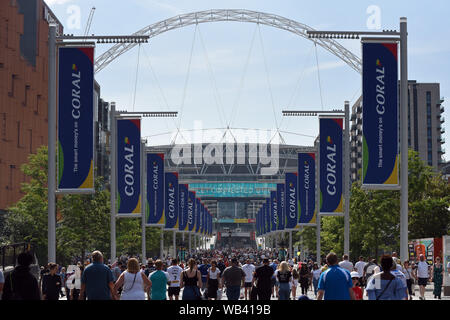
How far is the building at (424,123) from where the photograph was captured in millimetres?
191500

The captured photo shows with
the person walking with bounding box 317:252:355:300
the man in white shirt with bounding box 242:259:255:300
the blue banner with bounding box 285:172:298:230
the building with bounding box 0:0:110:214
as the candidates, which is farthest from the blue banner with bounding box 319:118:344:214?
the building with bounding box 0:0:110:214

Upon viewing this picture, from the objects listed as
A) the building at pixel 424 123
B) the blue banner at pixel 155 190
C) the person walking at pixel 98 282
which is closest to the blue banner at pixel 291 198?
the blue banner at pixel 155 190

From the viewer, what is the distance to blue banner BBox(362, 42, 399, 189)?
26.5 m

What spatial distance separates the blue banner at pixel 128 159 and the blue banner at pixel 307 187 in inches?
442

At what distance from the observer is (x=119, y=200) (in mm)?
40406

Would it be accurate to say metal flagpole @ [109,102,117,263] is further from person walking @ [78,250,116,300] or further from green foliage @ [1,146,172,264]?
person walking @ [78,250,116,300]

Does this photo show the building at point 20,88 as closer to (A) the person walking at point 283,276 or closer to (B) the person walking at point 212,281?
(B) the person walking at point 212,281

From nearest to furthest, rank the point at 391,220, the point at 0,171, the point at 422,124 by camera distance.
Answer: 1. the point at 391,220
2. the point at 0,171
3. the point at 422,124

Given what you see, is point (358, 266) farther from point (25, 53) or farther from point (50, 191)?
point (25, 53)

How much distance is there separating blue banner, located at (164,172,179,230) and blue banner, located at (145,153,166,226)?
284 inches

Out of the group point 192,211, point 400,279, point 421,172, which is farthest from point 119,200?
point 192,211

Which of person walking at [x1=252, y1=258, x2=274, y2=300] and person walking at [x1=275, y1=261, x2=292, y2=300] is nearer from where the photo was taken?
person walking at [x1=252, y1=258, x2=274, y2=300]

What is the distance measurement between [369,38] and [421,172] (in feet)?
101

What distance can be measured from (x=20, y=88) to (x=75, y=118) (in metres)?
51.5
